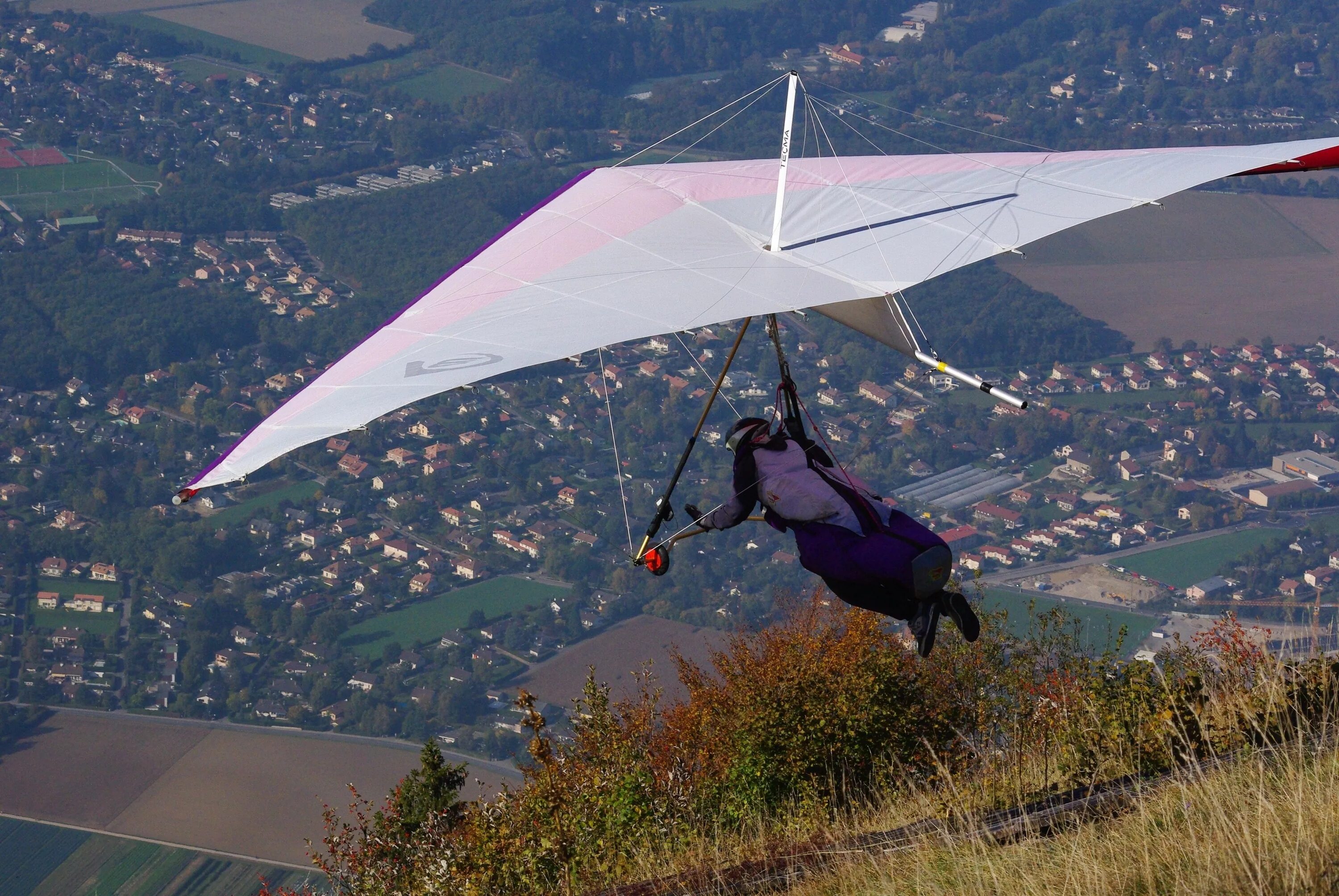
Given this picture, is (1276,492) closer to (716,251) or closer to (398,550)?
(398,550)

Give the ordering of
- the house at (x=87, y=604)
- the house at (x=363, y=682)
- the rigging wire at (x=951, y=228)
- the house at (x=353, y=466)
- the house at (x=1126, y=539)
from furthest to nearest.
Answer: the house at (x=353, y=466) < the house at (x=87, y=604) < the house at (x=1126, y=539) < the house at (x=363, y=682) < the rigging wire at (x=951, y=228)

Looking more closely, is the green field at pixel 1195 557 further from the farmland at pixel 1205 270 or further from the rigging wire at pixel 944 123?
the farmland at pixel 1205 270

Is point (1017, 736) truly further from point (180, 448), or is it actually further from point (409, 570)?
point (180, 448)

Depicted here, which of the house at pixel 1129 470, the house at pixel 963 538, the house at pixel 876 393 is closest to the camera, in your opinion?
the house at pixel 963 538

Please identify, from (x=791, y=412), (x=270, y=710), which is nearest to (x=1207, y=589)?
(x=270, y=710)

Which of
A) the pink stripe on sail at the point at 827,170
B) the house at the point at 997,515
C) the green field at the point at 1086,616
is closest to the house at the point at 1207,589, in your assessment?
the green field at the point at 1086,616

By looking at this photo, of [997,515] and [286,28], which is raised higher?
[286,28]
